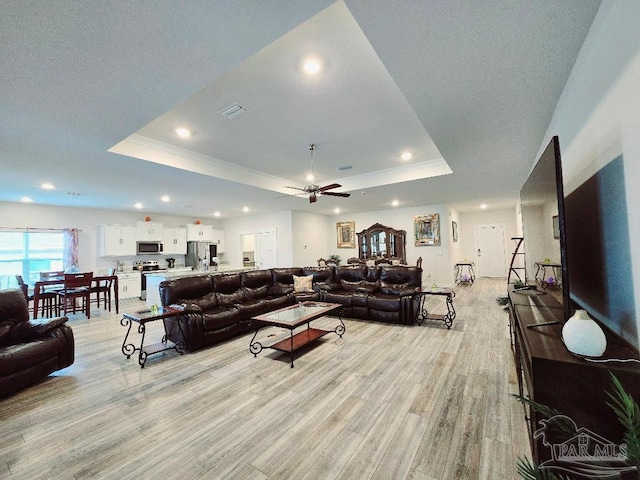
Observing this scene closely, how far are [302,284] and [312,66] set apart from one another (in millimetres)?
4079

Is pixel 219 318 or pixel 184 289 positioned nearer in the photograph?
pixel 219 318

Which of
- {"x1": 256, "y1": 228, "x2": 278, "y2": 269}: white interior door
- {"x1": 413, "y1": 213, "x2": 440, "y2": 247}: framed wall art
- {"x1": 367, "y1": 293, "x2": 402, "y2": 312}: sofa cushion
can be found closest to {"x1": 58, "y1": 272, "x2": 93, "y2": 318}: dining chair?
{"x1": 256, "y1": 228, "x2": 278, "y2": 269}: white interior door

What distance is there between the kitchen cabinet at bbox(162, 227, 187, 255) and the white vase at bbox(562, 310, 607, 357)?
10.1m

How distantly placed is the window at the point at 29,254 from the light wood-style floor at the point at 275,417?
5471 mm

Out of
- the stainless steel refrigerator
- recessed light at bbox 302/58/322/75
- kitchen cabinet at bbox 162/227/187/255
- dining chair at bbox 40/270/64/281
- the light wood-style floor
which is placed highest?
recessed light at bbox 302/58/322/75

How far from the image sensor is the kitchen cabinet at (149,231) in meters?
8.39

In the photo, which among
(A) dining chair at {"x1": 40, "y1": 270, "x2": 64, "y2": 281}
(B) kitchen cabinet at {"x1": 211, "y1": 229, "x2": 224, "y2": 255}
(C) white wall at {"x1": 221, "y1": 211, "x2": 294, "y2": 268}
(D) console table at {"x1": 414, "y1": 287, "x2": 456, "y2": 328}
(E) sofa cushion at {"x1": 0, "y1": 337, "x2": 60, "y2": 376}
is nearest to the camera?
(E) sofa cushion at {"x1": 0, "y1": 337, "x2": 60, "y2": 376}

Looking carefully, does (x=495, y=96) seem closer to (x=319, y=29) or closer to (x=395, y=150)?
(x=319, y=29)

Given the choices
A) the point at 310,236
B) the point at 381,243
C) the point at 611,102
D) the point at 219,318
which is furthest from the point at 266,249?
the point at 611,102

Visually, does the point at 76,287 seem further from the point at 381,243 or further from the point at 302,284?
the point at 381,243

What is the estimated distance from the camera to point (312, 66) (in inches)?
97.0

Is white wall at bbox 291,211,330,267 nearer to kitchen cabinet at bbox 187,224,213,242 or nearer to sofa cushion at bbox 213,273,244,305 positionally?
kitchen cabinet at bbox 187,224,213,242

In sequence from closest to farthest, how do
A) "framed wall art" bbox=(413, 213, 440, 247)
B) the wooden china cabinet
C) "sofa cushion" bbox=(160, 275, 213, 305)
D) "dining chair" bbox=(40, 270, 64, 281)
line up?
"sofa cushion" bbox=(160, 275, 213, 305)
"dining chair" bbox=(40, 270, 64, 281)
"framed wall art" bbox=(413, 213, 440, 247)
the wooden china cabinet

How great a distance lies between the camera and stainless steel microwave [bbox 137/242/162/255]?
27.8 feet
